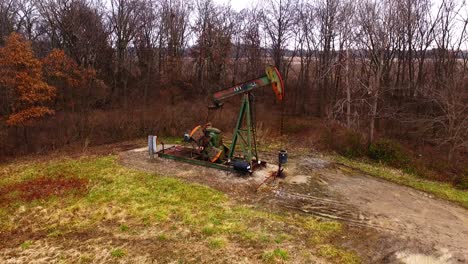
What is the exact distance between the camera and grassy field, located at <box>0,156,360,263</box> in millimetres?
4891

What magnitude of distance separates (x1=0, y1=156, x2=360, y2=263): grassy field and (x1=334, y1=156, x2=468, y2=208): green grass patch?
13.5 ft

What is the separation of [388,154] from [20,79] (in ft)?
49.2

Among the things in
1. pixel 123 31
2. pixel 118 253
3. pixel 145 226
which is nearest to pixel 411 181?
pixel 145 226

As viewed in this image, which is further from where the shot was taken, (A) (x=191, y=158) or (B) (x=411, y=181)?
(A) (x=191, y=158)

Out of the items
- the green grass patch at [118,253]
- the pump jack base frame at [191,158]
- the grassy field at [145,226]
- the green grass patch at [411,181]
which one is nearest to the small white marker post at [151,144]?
the pump jack base frame at [191,158]

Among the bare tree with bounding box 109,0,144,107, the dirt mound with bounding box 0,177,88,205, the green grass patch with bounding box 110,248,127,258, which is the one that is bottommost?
the green grass patch with bounding box 110,248,127,258

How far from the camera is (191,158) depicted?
9.62 metres

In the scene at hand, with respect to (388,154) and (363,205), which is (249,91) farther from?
(388,154)

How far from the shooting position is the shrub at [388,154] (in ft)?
35.4

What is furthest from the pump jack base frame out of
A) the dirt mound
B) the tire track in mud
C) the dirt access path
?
the dirt mound

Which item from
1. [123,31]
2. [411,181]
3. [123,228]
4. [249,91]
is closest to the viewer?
[123,228]

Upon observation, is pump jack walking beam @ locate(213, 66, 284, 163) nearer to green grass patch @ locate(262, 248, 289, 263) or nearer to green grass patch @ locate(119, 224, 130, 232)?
green grass patch @ locate(262, 248, 289, 263)

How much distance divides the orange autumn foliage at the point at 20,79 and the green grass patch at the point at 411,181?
41.7 feet

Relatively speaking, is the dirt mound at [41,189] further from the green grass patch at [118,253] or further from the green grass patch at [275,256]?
the green grass patch at [275,256]
